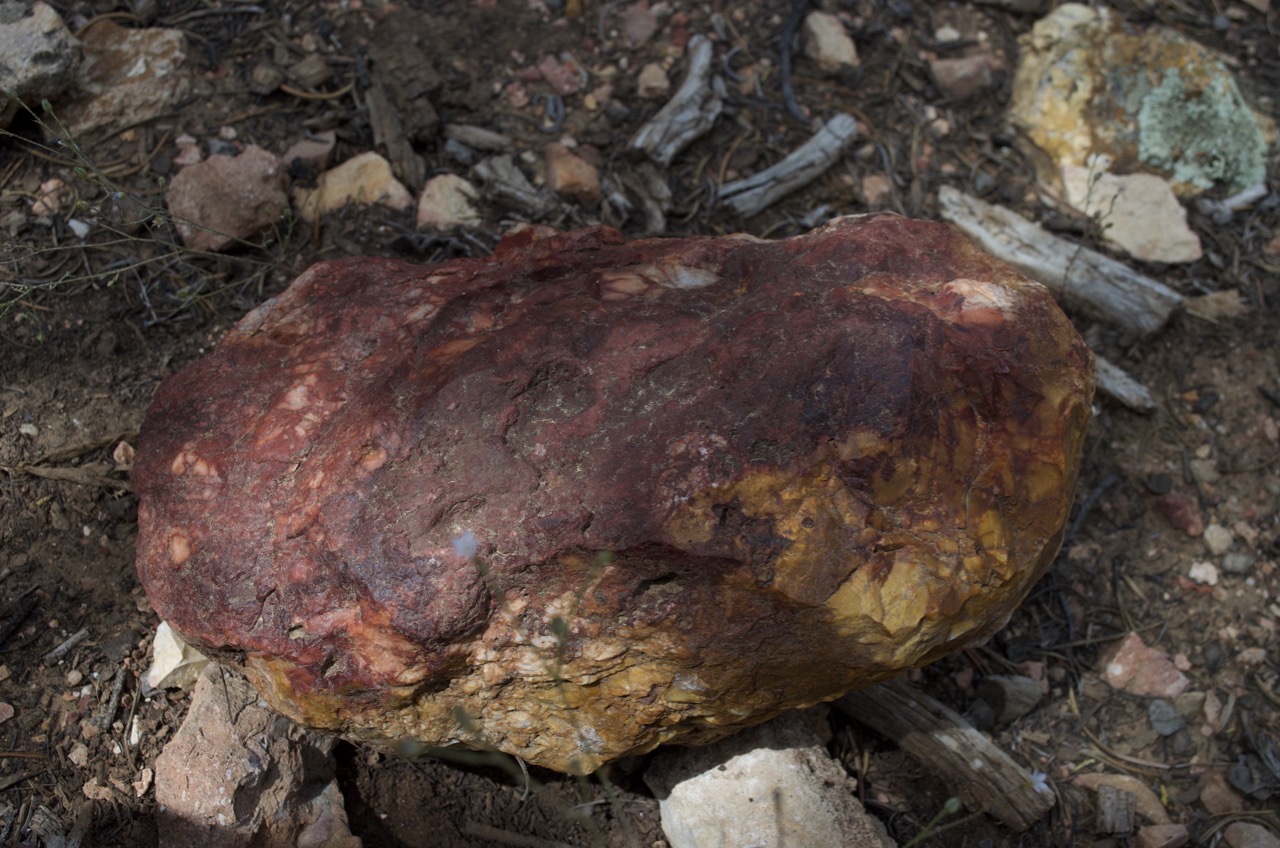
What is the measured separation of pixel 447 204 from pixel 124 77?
1.17 metres

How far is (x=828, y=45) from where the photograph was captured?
4.04m

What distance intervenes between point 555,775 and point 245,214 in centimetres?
201

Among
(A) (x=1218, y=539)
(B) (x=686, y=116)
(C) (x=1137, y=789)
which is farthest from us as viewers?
(B) (x=686, y=116)

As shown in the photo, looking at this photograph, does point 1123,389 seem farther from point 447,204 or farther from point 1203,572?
point 447,204

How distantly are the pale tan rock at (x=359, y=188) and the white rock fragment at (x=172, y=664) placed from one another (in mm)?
1560

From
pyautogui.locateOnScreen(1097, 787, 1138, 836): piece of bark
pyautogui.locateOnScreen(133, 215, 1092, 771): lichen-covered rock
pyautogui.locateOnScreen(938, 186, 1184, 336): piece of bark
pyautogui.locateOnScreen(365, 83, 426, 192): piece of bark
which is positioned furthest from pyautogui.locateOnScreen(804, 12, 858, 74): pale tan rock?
pyautogui.locateOnScreen(1097, 787, 1138, 836): piece of bark

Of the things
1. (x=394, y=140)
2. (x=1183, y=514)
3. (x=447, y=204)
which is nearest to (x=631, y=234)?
(x=447, y=204)

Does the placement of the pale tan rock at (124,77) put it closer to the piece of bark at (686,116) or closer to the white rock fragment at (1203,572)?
the piece of bark at (686,116)

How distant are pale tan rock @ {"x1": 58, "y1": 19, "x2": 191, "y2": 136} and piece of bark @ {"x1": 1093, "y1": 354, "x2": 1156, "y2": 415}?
3.31 metres

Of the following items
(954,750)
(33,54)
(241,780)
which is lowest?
(954,750)

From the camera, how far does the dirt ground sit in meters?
2.66

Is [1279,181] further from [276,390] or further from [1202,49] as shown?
[276,390]

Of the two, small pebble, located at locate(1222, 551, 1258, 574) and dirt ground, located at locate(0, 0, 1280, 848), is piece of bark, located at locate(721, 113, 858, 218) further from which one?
small pebble, located at locate(1222, 551, 1258, 574)

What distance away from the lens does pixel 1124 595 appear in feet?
10.7
